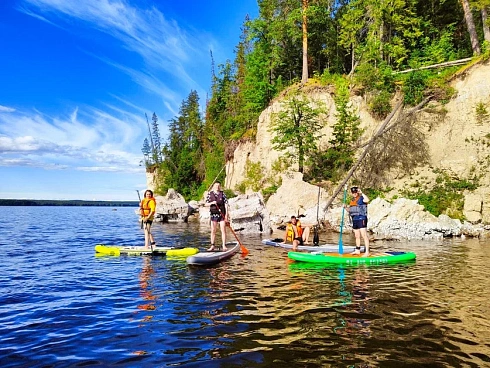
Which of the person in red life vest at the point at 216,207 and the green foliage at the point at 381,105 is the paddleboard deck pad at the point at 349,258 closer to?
the person in red life vest at the point at 216,207

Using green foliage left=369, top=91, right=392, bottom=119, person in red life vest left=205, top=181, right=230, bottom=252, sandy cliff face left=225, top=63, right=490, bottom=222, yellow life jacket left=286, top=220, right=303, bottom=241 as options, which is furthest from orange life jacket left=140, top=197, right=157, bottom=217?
green foliage left=369, top=91, right=392, bottom=119

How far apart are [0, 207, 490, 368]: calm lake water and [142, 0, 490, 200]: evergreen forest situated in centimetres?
1991

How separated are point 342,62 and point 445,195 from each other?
1988 centimetres

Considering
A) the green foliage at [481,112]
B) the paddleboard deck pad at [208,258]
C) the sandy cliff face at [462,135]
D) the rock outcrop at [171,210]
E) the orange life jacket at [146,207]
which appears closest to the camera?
the paddleboard deck pad at [208,258]

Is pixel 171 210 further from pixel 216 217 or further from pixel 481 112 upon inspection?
pixel 481 112

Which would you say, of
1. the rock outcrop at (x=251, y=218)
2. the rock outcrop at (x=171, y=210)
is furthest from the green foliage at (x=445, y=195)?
the rock outcrop at (x=171, y=210)

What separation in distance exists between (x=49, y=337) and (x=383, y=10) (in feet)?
114

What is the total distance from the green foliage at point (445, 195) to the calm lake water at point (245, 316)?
40.4ft

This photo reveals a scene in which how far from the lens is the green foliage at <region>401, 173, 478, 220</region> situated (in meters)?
23.5

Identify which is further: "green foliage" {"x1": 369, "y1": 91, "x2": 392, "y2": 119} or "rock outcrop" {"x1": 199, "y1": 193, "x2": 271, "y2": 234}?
"green foliage" {"x1": 369, "y1": 91, "x2": 392, "y2": 119}

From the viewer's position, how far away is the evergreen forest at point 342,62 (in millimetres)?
30359

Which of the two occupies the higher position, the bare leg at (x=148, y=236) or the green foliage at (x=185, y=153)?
the green foliage at (x=185, y=153)

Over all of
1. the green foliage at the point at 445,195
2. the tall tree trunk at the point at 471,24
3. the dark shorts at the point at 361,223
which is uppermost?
the tall tree trunk at the point at 471,24

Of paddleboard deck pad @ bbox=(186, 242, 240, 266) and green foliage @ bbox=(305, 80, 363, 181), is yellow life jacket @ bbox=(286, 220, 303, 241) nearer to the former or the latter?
paddleboard deck pad @ bbox=(186, 242, 240, 266)
